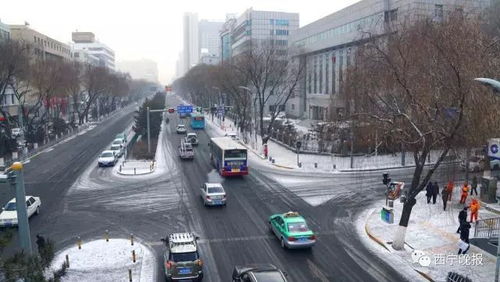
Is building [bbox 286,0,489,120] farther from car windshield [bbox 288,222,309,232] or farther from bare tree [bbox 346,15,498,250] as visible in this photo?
car windshield [bbox 288,222,309,232]

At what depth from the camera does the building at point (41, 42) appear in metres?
84.3

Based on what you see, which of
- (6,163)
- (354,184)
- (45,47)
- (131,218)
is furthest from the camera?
(45,47)

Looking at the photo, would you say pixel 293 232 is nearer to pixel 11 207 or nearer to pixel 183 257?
pixel 183 257

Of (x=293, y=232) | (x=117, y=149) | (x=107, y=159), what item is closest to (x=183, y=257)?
(x=293, y=232)

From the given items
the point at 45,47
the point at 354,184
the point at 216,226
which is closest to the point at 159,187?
the point at 216,226

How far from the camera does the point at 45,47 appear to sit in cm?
9756

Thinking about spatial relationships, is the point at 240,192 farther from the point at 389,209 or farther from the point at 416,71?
the point at 416,71

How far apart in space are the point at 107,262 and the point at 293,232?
8122 millimetres

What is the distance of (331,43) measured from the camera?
77.0m

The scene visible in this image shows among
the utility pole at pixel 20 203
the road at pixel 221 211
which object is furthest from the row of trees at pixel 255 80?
the utility pole at pixel 20 203

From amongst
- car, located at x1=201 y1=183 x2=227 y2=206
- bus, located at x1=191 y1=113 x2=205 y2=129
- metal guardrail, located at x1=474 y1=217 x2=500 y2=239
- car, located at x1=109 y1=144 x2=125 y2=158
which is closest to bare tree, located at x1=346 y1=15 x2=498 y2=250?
metal guardrail, located at x1=474 y1=217 x2=500 y2=239

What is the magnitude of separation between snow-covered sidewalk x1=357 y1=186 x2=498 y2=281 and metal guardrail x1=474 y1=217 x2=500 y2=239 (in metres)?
0.46

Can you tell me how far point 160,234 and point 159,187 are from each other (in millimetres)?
11212

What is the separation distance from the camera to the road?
61.7ft
